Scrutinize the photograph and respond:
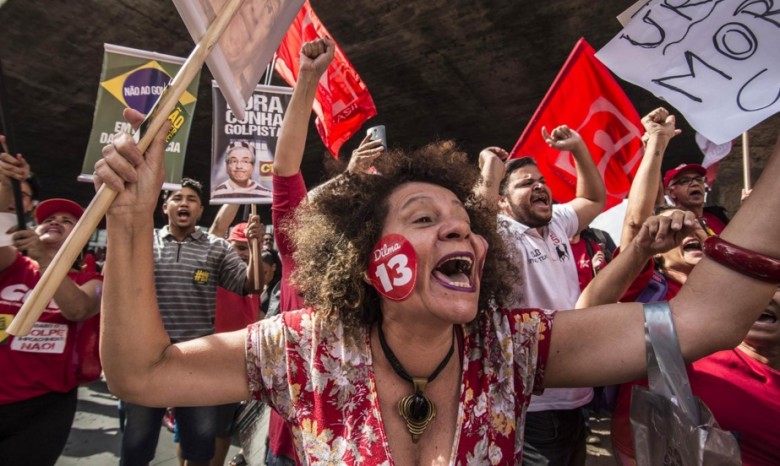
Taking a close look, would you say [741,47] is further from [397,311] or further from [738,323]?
[397,311]

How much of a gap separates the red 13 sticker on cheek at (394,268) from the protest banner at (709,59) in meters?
1.02

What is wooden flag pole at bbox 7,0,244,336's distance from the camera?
0.96 meters

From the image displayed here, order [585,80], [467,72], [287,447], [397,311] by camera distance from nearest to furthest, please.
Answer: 1. [397,311]
2. [287,447]
3. [585,80]
4. [467,72]

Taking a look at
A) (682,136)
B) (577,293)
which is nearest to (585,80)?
(577,293)

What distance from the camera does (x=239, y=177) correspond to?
3.70 metres

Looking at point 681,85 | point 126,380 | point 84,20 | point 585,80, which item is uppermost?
point 84,20

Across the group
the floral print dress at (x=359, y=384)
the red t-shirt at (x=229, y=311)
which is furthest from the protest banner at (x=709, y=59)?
the red t-shirt at (x=229, y=311)

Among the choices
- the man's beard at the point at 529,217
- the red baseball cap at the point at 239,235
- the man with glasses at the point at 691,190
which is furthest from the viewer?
the red baseball cap at the point at 239,235

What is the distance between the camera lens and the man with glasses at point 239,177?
3.67 m

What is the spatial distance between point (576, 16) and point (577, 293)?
496 cm

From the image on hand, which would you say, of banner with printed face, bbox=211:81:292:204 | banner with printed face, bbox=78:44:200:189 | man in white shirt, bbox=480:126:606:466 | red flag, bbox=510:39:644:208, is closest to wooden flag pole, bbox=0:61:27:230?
banner with printed face, bbox=78:44:200:189

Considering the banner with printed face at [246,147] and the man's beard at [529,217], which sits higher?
the banner with printed face at [246,147]

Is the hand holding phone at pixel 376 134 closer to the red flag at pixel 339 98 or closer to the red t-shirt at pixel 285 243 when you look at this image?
the red t-shirt at pixel 285 243

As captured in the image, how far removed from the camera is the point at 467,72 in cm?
735
